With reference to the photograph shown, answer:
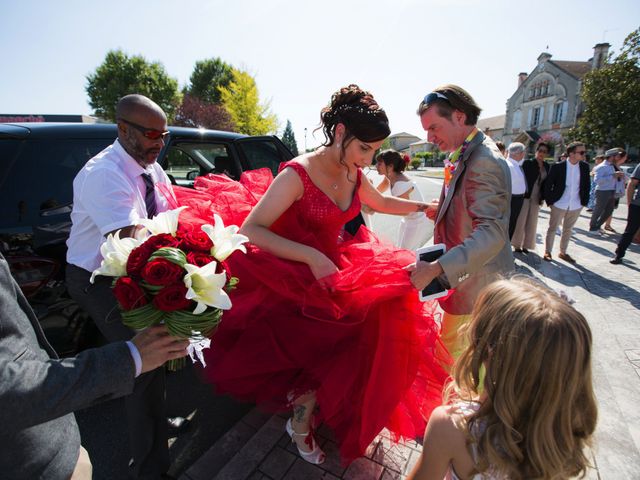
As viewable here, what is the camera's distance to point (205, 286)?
1062mm

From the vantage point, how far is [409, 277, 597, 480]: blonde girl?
1.04m

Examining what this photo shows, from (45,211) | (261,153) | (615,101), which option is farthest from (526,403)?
(615,101)

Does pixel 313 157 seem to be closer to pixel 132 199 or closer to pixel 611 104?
pixel 132 199

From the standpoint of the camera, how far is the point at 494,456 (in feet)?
3.44

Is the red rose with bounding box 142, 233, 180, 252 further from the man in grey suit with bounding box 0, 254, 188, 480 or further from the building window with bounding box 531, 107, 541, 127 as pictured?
the building window with bounding box 531, 107, 541, 127

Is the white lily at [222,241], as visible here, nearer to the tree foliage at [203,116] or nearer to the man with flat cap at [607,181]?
the man with flat cap at [607,181]

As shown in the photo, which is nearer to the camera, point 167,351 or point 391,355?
point 167,351

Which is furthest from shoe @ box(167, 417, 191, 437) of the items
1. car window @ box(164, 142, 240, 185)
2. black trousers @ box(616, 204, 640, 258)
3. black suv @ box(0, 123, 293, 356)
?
black trousers @ box(616, 204, 640, 258)

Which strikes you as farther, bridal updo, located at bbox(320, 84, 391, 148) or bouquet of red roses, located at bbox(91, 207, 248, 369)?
bridal updo, located at bbox(320, 84, 391, 148)

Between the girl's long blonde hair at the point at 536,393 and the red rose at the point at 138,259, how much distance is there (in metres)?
1.19

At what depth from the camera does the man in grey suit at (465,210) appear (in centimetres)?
181

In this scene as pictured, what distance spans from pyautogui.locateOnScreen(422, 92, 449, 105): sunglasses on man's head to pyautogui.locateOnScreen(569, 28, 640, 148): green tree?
33.8 meters

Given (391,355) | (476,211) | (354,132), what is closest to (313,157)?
(354,132)

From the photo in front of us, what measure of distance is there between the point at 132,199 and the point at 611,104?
118 feet
